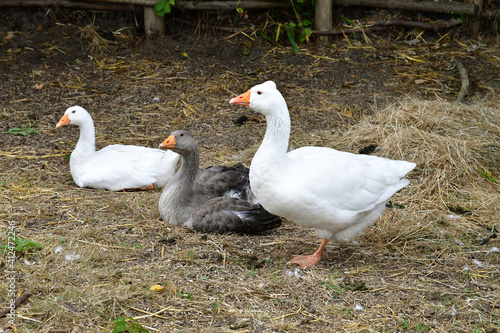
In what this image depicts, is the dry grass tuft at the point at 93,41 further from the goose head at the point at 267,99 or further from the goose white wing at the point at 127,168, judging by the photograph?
the goose head at the point at 267,99

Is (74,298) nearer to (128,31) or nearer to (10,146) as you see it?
(10,146)

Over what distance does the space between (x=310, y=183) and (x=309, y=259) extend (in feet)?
2.21

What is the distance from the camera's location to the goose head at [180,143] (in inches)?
200

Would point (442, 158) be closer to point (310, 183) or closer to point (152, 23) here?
point (310, 183)

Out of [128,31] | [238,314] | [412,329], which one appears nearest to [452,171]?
[412,329]

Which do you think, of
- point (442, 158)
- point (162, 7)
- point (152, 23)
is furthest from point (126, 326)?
point (152, 23)

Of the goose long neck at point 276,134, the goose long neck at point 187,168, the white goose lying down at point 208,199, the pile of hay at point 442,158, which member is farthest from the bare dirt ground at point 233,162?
the goose long neck at point 276,134

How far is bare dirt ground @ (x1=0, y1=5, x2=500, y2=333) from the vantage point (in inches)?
149

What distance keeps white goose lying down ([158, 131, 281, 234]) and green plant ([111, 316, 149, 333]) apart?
1.47 meters

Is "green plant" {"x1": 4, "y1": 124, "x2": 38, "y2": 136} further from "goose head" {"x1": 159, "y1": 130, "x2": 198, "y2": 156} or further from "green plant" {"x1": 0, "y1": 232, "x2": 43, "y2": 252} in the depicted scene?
"green plant" {"x1": 0, "y1": 232, "x2": 43, "y2": 252}

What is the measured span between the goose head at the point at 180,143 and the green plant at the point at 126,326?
6.18ft

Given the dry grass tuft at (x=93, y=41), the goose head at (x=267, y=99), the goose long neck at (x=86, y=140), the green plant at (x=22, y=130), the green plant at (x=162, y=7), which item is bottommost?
the green plant at (x=22, y=130)

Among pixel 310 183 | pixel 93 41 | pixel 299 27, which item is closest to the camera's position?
pixel 310 183

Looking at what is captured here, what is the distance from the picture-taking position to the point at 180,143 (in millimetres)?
5133
